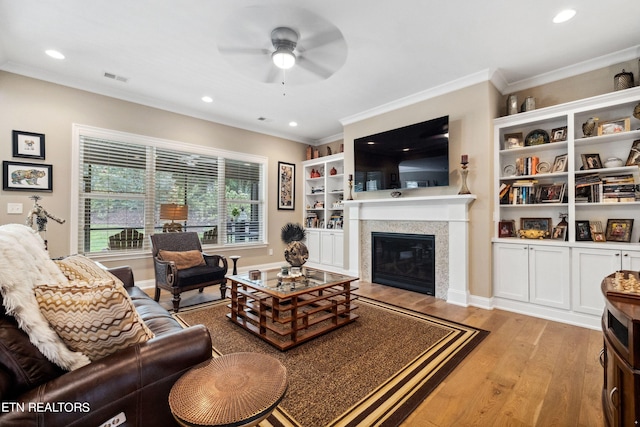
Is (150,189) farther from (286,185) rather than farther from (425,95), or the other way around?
(425,95)

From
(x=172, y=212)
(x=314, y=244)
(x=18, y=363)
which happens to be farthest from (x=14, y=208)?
(x=314, y=244)

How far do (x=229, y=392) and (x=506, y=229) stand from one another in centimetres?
361

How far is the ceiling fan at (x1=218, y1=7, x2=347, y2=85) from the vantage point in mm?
2316

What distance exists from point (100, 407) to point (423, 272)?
146 inches

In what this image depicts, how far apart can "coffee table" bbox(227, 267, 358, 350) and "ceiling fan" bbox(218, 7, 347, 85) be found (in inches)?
81.2

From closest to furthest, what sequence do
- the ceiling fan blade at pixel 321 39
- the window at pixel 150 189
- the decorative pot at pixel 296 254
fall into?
1. the ceiling fan blade at pixel 321 39
2. the decorative pot at pixel 296 254
3. the window at pixel 150 189

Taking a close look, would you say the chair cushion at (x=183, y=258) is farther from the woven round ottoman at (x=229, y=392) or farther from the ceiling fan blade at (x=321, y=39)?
the ceiling fan blade at (x=321, y=39)

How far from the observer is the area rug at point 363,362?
5.21ft

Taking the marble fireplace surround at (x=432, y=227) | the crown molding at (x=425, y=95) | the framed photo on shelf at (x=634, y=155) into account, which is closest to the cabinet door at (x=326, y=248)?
the marble fireplace surround at (x=432, y=227)

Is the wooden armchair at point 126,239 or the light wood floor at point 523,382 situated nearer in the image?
the light wood floor at point 523,382

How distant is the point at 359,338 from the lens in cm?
249

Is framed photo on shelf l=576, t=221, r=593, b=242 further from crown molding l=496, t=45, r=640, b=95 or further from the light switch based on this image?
the light switch

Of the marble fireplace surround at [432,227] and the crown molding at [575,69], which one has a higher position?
the crown molding at [575,69]

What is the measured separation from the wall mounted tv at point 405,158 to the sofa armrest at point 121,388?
132 inches
